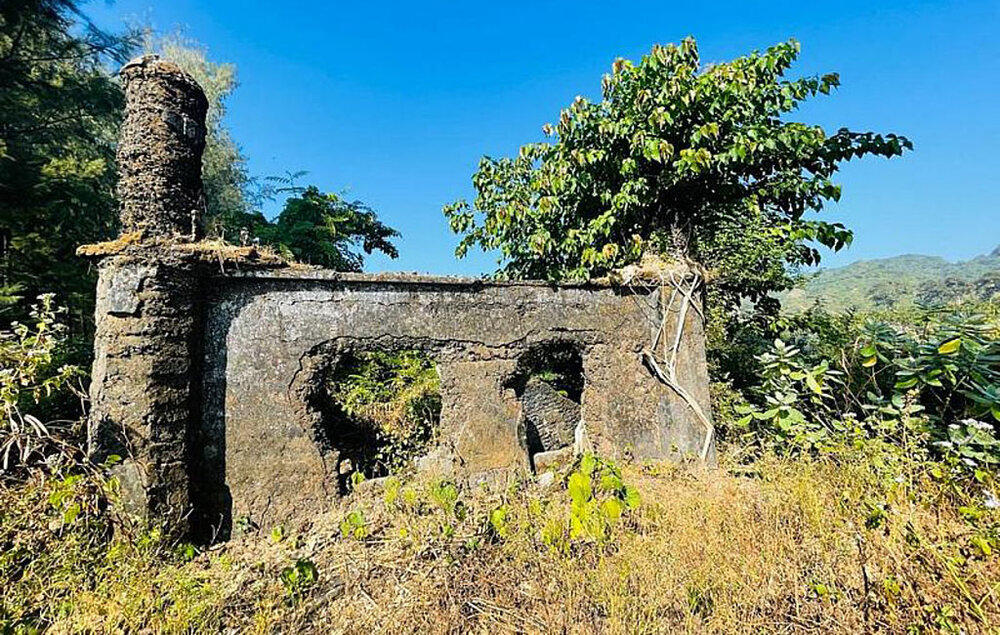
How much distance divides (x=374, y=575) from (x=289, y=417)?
1.71 m

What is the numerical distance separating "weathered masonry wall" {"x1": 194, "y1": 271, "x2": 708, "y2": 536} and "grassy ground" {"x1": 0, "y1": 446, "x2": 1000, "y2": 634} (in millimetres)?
706

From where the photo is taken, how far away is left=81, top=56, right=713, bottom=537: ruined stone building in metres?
3.75

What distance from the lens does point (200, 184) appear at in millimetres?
4527

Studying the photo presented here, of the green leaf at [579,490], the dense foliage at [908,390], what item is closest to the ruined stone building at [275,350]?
the dense foliage at [908,390]

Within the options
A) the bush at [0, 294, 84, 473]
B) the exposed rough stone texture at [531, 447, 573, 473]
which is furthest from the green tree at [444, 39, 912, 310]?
the bush at [0, 294, 84, 473]

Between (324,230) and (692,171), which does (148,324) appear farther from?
(324,230)

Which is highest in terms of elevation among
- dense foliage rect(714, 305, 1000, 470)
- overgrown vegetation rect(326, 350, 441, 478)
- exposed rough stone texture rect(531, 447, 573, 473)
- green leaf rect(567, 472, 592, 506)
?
dense foliage rect(714, 305, 1000, 470)

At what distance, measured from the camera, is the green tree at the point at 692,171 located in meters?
5.78

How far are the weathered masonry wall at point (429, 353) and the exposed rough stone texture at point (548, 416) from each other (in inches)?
42.8

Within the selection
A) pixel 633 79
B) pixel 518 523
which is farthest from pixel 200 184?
pixel 633 79

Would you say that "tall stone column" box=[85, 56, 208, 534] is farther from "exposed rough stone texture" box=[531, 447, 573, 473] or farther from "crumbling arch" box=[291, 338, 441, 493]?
"exposed rough stone texture" box=[531, 447, 573, 473]

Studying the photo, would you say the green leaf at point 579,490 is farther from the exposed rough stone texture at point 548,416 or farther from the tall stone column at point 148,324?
the exposed rough stone texture at point 548,416

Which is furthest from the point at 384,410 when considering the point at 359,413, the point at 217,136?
the point at 217,136

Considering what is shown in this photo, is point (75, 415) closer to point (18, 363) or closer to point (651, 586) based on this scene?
point (18, 363)
